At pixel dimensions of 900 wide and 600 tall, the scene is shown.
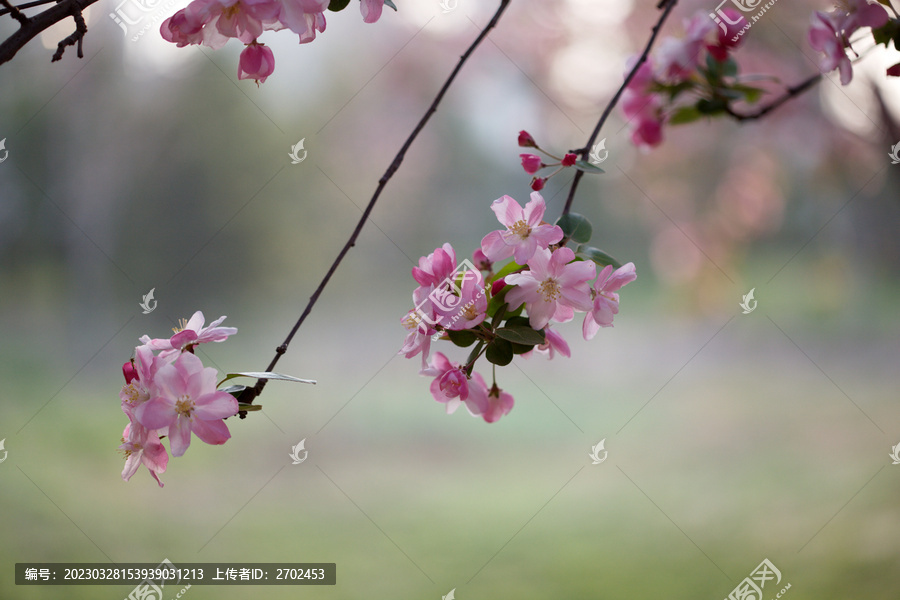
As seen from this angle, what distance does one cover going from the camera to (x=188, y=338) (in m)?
0.52

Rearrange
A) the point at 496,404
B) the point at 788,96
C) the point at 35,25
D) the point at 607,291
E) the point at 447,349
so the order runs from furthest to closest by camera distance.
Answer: the point at 447,349, the point at 788,96, the point at 496,404, the point at 607,291, the point at 35,25

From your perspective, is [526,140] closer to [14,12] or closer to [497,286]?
[497,286]

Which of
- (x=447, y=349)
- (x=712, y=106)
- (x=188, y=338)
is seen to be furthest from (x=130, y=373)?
(x=447, y=349)

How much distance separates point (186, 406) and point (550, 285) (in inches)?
11.2

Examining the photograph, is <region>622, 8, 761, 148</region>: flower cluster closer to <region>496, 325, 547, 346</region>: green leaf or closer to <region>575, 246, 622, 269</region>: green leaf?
<region>575, 246, 622, 269</region>: green leaf

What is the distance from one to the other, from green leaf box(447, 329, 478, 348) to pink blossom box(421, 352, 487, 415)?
0.9 inches

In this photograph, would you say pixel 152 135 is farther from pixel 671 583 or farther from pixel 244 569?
pixel 671 583

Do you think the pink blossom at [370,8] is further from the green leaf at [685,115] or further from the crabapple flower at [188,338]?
the green leaf at [685,115]

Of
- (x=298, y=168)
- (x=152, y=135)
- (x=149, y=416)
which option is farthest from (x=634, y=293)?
(x=149, y=416)

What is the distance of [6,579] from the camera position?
6.23 ft

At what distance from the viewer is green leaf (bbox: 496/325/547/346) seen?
0.51m

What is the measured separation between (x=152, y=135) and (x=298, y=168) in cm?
98

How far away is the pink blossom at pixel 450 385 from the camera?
1.76 ft

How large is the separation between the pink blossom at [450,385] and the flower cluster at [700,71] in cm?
51
